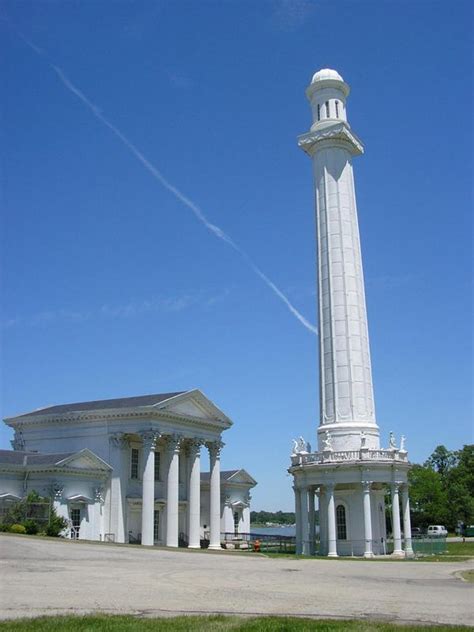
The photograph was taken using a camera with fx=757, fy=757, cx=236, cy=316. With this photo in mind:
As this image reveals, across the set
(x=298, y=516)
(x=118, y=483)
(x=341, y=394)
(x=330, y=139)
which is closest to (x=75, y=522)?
(x=118, y=483)

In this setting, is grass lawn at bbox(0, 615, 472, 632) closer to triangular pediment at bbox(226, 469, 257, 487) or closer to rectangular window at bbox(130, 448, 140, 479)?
rectangular window at bbox(130, 448, 140, 479)

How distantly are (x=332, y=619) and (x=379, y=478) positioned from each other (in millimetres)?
35261

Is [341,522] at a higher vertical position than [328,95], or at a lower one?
lower

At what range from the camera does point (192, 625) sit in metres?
13.5

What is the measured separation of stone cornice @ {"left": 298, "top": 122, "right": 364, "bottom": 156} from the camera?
57.6m

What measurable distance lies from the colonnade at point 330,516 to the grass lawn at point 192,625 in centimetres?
3523

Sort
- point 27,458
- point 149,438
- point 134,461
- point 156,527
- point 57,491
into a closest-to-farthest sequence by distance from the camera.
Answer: point 57,491
point 27,458
point 149,438
point 134,461
point 156,527

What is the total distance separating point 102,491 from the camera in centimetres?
5800

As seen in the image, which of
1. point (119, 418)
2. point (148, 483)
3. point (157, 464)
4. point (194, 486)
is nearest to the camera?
point (148, 483)

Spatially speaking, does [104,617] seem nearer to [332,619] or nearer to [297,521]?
[332,619]

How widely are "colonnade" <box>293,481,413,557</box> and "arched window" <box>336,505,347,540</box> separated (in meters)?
0.84

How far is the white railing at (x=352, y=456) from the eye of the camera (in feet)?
161

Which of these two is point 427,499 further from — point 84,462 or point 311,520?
point 84,462

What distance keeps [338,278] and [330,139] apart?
11.2 metres
